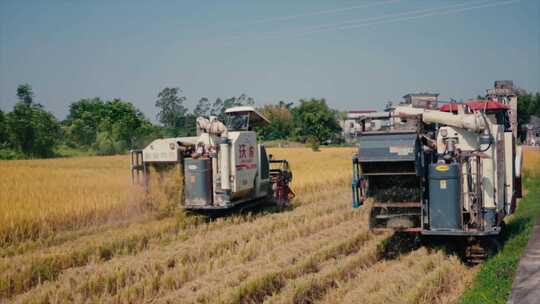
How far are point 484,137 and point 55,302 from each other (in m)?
6.99

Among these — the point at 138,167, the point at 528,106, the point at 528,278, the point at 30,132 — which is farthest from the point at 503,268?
the point at 528,106

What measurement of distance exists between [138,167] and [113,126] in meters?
41.4

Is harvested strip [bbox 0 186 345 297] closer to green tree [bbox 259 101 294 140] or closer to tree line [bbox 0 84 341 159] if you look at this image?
tree line [bbox 0 84 341 159]

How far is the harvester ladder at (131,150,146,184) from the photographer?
12.8 meters

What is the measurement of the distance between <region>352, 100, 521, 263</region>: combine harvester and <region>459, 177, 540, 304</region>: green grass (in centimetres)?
42

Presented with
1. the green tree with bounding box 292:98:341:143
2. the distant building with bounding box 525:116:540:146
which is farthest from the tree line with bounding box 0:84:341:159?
the distant building with bounding box 525:116:540:146

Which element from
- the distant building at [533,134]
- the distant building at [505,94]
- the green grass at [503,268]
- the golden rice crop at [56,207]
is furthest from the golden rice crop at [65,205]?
the distant building at [533,134]

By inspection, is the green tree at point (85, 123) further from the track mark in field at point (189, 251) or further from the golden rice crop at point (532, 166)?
the track mark in field at point (189, 251)

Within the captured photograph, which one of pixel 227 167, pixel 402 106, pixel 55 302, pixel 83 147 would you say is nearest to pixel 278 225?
pixel 227 167

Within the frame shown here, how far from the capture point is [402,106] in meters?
9.49

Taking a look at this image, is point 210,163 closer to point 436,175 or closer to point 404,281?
point 436,175

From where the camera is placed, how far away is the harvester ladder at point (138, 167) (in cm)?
1282

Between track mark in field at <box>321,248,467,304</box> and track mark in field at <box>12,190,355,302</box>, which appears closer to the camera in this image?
track mark in field at <box>321,248,467,304</box>

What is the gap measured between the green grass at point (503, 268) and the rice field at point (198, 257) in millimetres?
261
